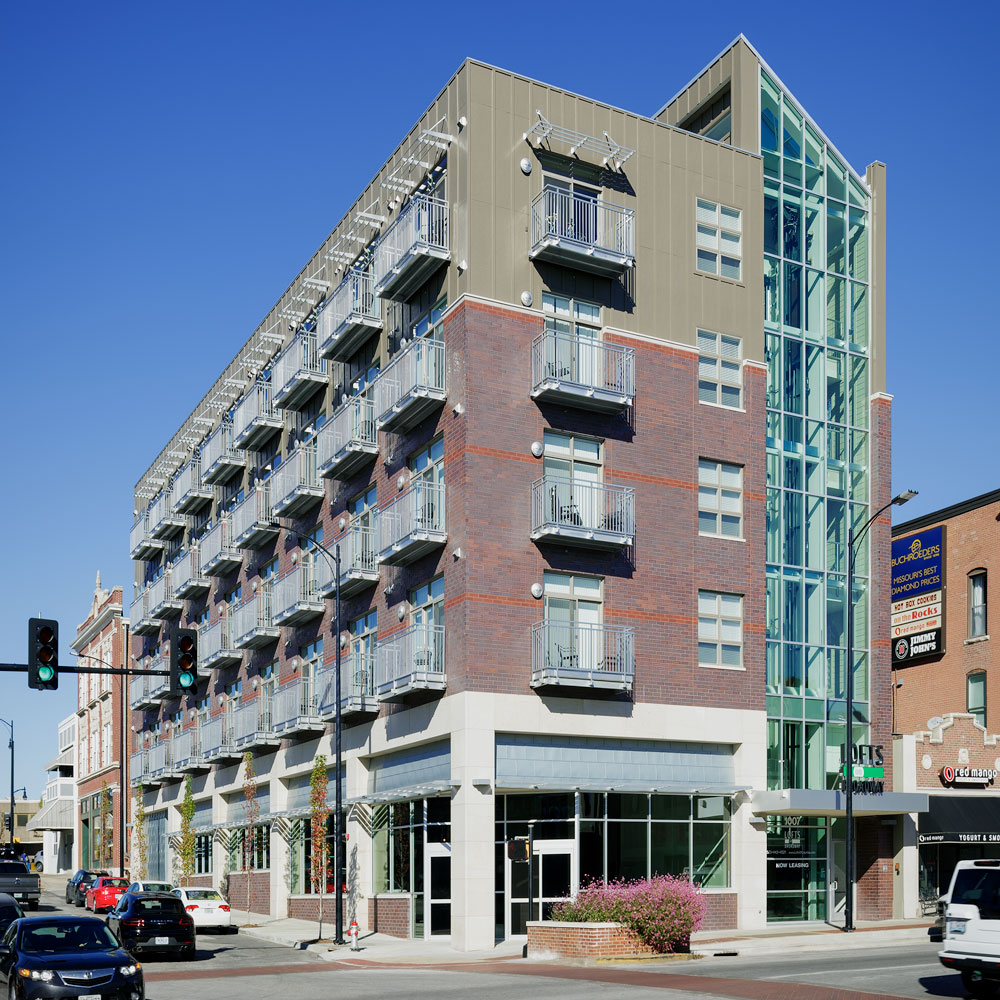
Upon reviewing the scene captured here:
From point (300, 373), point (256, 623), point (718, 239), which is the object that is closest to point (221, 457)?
point (256, 623)

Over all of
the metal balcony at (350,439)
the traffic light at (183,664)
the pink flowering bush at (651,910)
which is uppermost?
the metal balcony at (350,439)

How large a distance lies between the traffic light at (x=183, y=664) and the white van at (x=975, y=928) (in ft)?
49.4

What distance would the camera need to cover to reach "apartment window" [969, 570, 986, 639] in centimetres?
5566

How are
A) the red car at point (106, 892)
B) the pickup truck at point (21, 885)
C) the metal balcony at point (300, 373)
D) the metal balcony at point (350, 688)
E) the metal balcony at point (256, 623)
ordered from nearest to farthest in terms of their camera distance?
the metal balcony at point (350, 688), the metal balcony at point (300, 373), the red car at point (106, 892), the metal balcony at point (256, 623), the pickup truck at point (21, 885)

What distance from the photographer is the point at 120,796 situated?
82.2 meters

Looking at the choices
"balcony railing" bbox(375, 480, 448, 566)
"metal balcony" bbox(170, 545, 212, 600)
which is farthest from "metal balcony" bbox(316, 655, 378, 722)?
"metal balcony" bbox(170, 545, 212, 600)

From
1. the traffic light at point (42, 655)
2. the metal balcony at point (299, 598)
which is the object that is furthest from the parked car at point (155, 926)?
the metal balcony at point (299, 598)

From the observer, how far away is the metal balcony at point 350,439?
43750 millimetres

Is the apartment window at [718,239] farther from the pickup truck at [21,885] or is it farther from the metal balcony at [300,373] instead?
the pickup truck at [21,885]

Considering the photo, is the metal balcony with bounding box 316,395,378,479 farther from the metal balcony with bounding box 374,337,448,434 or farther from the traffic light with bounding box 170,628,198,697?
the traffic light with bounding box 170,628,198,697

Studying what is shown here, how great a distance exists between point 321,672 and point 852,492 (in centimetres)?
1821

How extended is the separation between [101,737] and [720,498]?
61.7 meters

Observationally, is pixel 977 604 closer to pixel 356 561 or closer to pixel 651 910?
pixel 356 561

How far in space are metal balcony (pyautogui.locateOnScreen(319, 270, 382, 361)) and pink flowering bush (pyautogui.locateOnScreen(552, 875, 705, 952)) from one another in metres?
20.2
